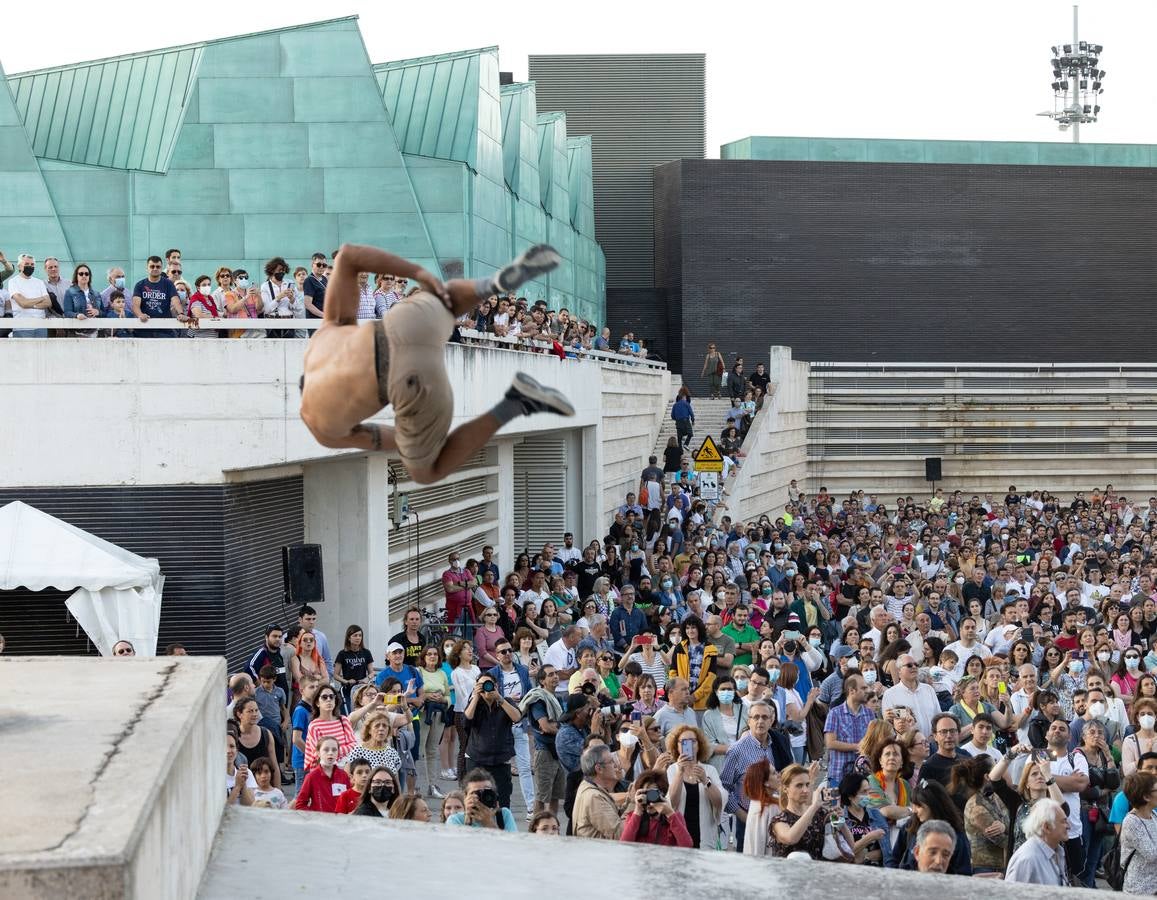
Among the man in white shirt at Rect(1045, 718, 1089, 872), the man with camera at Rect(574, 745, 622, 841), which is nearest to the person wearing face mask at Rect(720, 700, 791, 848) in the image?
the man with camera at Rect(574, 745, 622, 841)

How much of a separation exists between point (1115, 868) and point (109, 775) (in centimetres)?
725

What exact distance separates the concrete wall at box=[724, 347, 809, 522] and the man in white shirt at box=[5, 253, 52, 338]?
20061 millimetres

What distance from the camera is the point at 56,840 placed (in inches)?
233

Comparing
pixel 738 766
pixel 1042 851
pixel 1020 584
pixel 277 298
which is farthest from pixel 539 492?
pixel 1042 851

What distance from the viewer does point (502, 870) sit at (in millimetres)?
8031

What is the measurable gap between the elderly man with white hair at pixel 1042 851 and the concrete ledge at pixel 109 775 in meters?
4.63

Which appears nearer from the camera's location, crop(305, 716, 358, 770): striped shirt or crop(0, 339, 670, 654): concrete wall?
crop(305, 716, 358, 770): striped shirt

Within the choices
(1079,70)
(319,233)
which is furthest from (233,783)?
(1079,70)

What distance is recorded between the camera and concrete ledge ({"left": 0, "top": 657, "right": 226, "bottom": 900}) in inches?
225

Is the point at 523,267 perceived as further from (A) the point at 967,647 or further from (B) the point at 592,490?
(B) the point at 592,490

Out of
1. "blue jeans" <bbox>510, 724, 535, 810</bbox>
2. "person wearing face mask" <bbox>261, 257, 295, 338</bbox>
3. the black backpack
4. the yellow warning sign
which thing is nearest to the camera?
the black backpack

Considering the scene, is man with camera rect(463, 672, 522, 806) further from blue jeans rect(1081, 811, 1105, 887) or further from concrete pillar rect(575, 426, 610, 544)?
concrete pillar rect(575, 426, 610, 544)

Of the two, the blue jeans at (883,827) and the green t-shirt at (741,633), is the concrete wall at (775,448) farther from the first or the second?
the blue jeans at (883,827)

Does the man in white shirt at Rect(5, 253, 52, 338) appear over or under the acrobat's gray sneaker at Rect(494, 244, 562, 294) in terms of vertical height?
over
